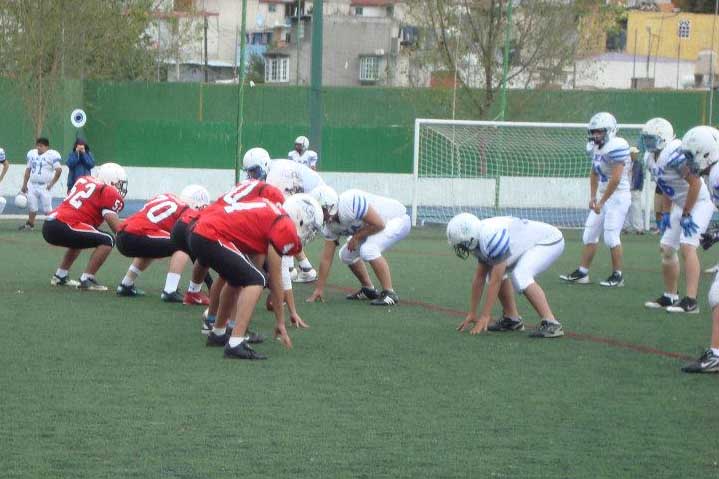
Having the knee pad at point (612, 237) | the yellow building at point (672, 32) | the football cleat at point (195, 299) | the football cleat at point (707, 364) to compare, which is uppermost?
the yellow building at point (672, 32)

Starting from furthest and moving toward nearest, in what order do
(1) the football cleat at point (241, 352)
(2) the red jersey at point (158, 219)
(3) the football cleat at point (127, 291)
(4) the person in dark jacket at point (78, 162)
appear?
(4) the person in dark jacket at point (78, 162) < (3) the football cleat at point (127, 291) < (2) the red jersey at point (158, 219) < (1) the football cleat at point (241, 352)

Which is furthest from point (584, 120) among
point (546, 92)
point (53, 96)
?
point (53, 96)

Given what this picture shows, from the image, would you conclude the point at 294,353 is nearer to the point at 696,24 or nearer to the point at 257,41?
the point at 696,24

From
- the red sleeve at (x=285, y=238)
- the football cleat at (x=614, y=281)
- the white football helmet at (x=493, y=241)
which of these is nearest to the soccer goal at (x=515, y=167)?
the football cleat at (x=614, y=281)

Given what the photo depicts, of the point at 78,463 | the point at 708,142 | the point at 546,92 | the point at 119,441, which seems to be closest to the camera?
the point at 78,463

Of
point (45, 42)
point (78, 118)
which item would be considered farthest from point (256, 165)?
point (45, 42)

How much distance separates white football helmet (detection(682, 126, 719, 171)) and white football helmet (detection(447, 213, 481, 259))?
1770mm

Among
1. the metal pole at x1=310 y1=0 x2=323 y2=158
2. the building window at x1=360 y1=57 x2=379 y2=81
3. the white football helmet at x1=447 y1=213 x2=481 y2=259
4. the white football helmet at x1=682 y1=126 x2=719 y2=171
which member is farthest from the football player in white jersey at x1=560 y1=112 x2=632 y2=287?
the building window at x1=360 y1=57 x2=379 y2=81

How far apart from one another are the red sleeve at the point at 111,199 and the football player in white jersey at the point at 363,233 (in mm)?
2297

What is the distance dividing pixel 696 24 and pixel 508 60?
1010 inches

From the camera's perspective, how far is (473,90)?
29.6 metres

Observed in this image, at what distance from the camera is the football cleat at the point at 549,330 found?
33.1 feet

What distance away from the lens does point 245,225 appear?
866 cm

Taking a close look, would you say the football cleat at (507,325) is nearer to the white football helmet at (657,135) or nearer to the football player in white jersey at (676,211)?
the football player in white jersey at (676,211)
